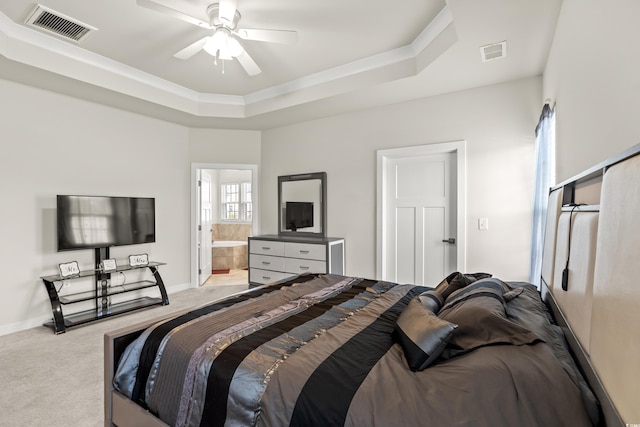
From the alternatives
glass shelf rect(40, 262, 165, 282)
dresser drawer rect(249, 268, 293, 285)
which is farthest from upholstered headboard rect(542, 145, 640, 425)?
glass shelf rect(40, 262, 165, 282)

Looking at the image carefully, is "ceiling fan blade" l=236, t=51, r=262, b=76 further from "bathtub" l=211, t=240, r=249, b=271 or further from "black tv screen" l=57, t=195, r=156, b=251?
"bathtub" l=211, t=240, r=249, b=271

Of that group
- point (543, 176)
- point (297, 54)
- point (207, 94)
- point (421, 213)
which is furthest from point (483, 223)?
point (207, 94)

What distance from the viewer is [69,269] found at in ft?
11.7

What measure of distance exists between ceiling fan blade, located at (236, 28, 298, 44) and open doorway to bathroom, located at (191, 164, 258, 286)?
2870mm

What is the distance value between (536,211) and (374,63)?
7.27 ft

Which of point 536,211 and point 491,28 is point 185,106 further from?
point 536,211

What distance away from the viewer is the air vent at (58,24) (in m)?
2.62

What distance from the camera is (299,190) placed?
495 cm

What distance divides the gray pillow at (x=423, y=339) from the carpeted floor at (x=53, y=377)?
1.96m

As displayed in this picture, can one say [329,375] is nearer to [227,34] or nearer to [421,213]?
[227,34]

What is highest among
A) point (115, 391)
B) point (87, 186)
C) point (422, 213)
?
point (87, 186)

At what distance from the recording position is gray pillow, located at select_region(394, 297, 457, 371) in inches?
46.5

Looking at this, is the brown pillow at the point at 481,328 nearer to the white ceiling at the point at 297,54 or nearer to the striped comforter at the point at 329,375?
the striped comforter at the point at 329,375

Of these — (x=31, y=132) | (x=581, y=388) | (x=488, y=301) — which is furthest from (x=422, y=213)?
(x=31, y=132)
